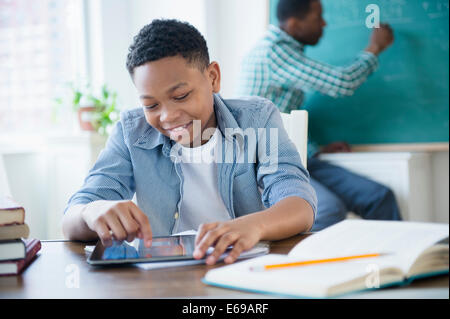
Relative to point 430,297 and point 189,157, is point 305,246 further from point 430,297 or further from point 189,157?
point 189,157

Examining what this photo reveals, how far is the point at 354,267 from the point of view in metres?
0.55

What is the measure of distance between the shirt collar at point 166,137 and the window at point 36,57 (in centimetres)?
191

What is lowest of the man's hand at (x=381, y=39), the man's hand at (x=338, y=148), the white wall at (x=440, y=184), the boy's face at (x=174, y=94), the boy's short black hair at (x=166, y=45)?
the white wall at (x=440, y=184)

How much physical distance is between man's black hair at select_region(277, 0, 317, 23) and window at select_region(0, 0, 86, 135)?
1.15m

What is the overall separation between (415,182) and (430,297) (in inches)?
85.6

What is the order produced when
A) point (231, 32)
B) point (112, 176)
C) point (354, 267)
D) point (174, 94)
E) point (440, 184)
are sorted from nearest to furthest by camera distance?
point (354, 267) < point (174, 94) < point (112, 176) < point (440, 184) < point (231, 32)

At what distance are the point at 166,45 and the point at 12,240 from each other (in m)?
0.49

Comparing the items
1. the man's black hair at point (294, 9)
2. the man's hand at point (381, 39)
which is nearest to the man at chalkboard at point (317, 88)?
the man's hand at point (381, 39)

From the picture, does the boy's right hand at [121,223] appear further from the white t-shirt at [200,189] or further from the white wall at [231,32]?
the white wall at [231,32]

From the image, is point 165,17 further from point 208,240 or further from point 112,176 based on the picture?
point 208,240

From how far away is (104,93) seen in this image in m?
2.79

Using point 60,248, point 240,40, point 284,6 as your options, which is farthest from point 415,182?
point 60,248

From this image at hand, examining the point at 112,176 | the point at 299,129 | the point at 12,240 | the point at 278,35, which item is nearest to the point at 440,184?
the point at 278,35

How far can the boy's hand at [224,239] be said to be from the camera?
677mm
